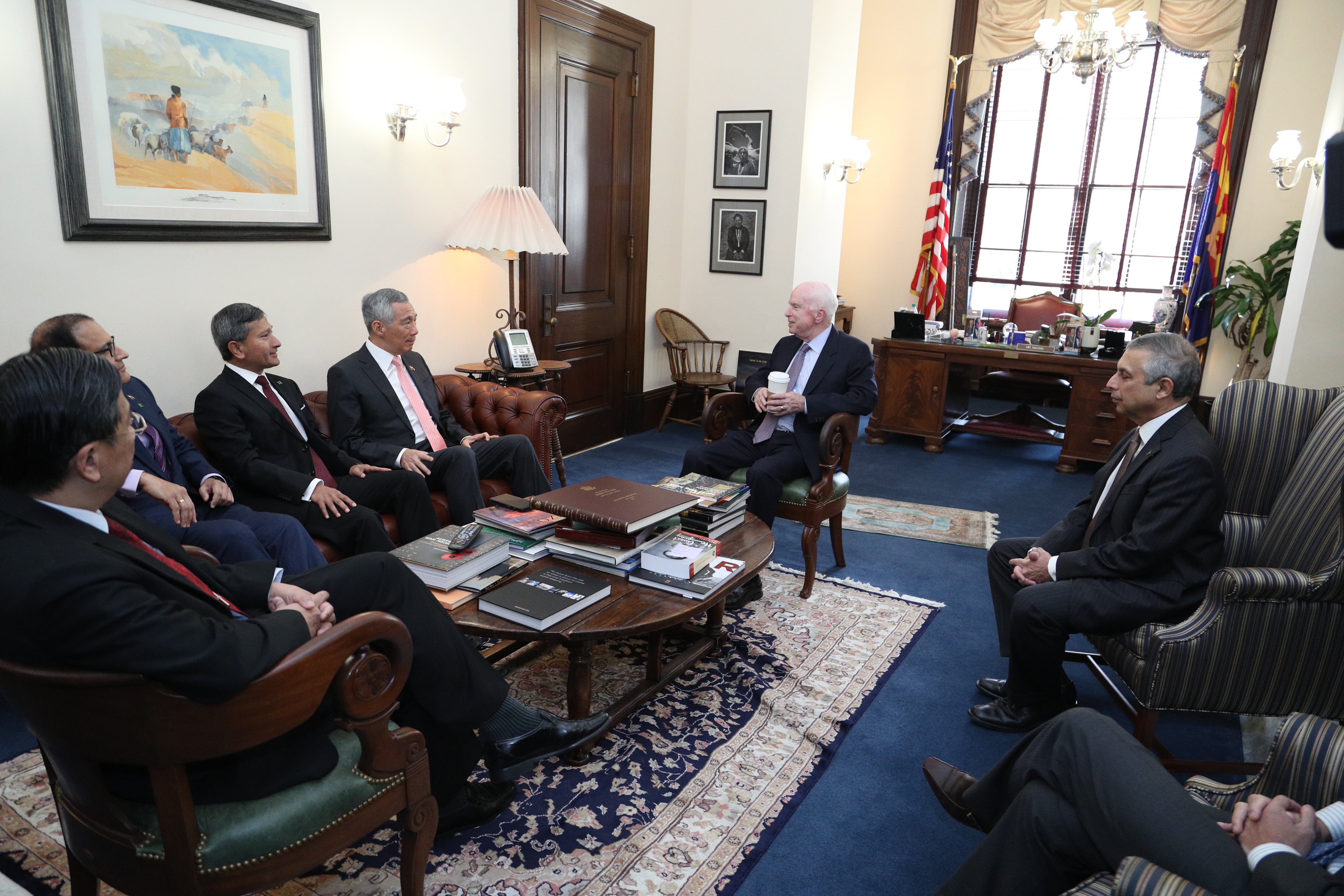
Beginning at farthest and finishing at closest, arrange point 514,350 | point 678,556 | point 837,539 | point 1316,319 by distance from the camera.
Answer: point 1316,319, point 514,350, point 837,539, point 678,556

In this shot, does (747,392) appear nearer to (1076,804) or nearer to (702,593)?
(702,593)

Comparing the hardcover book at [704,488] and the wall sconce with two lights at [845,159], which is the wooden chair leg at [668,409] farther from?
the hardcover book at [704,488]

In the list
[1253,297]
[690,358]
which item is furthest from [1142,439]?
[1253,297]

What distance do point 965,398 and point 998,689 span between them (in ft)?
14.3

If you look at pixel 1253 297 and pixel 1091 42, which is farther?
pixel 1253 297

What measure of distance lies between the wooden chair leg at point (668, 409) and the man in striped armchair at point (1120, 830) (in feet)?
16.1

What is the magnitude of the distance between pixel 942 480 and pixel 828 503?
2.27 m

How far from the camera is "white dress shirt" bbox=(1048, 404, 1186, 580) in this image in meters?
2.46

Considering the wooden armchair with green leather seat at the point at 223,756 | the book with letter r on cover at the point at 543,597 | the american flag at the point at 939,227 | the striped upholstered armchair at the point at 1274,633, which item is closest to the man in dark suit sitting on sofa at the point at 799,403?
the book with letter r on cover at the point at 543,597

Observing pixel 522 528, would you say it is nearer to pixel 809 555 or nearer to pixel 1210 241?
pixel 809 555

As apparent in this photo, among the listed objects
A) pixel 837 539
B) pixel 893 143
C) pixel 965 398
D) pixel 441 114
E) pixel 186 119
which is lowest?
pixel 837 539

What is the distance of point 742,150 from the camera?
6316 mm

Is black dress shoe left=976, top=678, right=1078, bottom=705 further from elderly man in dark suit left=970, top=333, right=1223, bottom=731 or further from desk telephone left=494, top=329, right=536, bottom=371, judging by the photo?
desk telephone left=494, top=329, right=536, bottom=371

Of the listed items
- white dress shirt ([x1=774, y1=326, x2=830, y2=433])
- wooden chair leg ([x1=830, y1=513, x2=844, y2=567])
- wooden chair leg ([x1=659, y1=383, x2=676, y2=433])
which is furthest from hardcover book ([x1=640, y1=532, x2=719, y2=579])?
wooden chair leg ([x1=659, y1=383, x2=676, y2=433])
